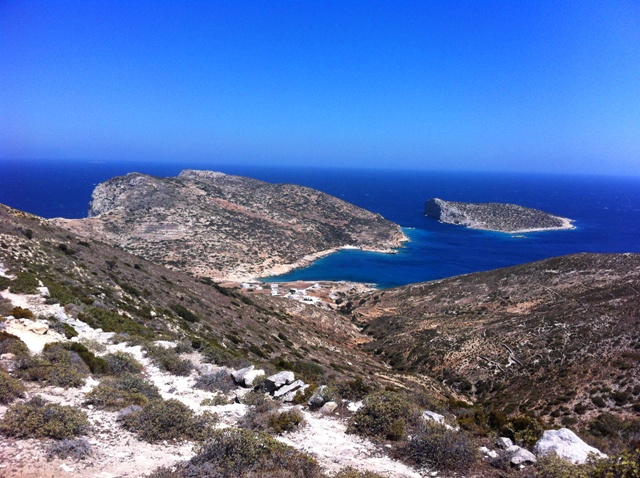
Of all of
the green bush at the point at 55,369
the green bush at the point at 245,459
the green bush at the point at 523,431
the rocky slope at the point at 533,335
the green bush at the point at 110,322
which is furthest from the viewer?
the rocky slope at the point at 533,335

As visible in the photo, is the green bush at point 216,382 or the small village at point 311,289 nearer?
the green bush at point 216,382

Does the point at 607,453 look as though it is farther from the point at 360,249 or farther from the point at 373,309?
the point at 360,249

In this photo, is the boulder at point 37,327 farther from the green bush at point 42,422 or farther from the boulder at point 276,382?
the boulder at point 276,382

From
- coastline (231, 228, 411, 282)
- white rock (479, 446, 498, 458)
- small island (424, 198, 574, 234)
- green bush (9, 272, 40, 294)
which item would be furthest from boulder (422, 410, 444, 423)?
small island (424, 198, 574, 234)

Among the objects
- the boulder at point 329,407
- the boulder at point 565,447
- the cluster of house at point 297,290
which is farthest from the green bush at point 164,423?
the cluster of house at point 297,290

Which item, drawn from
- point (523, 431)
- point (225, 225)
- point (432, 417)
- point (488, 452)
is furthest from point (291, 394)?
point (225, 225)

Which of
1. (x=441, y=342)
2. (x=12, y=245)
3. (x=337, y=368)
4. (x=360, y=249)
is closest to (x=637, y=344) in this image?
(x=441, y=342)

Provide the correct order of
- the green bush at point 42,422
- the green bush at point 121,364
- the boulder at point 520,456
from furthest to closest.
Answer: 1. the green bush at point 121,364
2. the boulder at point 520,456
3. the green bush at point 42,422
